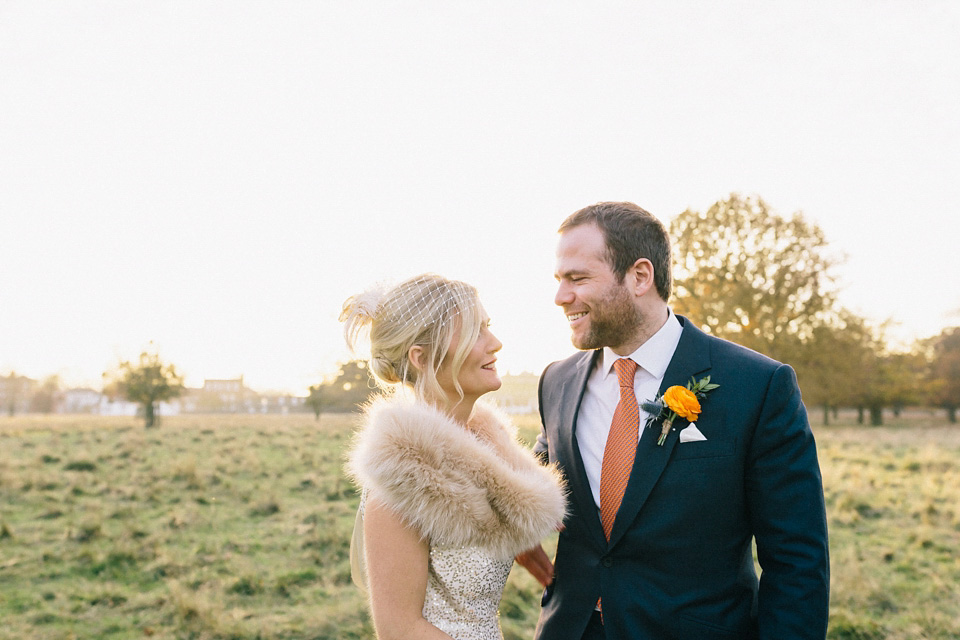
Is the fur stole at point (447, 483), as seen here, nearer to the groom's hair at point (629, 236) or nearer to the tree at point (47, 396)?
the groom's hair at point (629, 236)

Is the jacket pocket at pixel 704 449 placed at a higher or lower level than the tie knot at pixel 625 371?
lower

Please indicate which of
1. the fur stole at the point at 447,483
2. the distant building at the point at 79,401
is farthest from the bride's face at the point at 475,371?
the distant building at the point at 79,401

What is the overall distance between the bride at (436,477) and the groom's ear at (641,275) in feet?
2.42

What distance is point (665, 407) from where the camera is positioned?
272 centimetres

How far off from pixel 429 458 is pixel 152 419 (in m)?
35.8

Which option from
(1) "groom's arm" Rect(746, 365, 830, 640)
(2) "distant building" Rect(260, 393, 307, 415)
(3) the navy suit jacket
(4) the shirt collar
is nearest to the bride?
(3) the navy suit jacket

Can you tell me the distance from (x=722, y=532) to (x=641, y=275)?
4.01ft

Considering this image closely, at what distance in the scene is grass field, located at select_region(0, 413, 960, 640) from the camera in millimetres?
6105

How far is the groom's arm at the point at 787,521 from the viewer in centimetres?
245

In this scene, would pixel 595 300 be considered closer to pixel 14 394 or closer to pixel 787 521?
pixel 787 521

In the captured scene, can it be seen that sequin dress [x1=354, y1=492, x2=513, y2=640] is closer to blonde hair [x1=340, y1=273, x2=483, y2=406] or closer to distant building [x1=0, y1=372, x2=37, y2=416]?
blonde hair [x1=340, y1=273, x2=483, y2=406]

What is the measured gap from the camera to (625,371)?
3.03 meters

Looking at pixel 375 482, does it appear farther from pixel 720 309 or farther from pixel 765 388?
pixel 720 309

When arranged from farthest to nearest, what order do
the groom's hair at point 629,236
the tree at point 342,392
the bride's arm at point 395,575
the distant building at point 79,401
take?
1. the distant building at point 79,401
2. the tree at point 342,392
3. the groom's hair at point 629,236
4. the bride's arm at point 395,575
